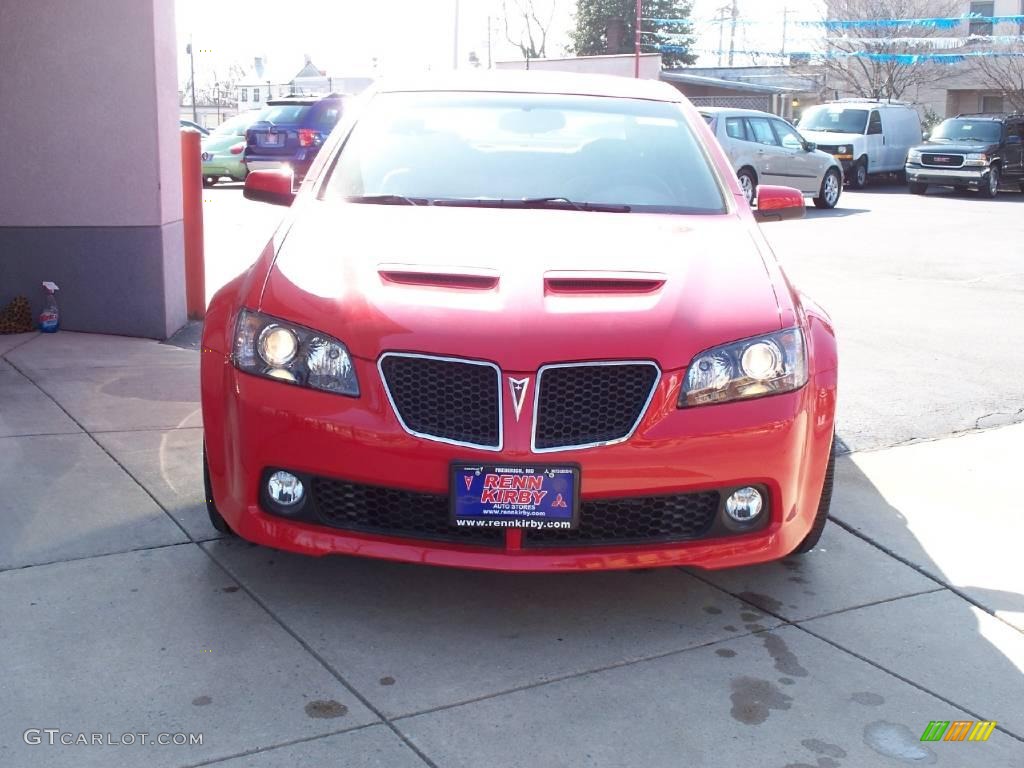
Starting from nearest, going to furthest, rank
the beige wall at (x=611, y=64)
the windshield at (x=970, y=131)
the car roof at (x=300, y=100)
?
the car roof at (x=300, y=100) < the windshield at (x=970, y=131) < the beige wall at (x=611, y=64)

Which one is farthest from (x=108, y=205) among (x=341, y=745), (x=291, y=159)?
(x=291, y=159)

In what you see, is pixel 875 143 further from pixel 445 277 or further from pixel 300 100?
pixel 445 277

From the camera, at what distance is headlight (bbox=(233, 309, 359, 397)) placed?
329 cm

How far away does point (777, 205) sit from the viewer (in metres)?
5.15

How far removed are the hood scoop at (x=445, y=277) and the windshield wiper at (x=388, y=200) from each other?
30.6 inches

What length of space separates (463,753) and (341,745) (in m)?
0.28

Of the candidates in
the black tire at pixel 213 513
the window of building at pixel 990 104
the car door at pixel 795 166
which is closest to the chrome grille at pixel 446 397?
the black tire at pixel 213 513

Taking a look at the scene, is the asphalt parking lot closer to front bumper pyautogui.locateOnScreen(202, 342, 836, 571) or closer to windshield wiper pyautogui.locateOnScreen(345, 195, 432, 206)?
front bumper pyautogui.locateOnScreen(202, 342, 836, 571)

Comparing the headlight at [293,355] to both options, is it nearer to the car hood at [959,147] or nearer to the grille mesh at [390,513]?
the grille mesh at [390,513]

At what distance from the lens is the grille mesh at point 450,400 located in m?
3.20

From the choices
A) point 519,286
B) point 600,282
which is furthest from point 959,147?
point 519,286

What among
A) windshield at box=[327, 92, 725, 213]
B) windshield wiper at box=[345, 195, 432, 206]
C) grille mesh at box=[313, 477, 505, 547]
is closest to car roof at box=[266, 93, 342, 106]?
windshield at box=[327, 92, 725, 213]

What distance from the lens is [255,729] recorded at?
9.31 feet

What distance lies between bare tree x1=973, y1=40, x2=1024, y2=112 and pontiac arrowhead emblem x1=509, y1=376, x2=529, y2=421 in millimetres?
37960
